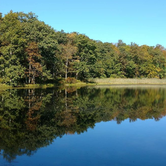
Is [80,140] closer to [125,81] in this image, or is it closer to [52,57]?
[52,57]

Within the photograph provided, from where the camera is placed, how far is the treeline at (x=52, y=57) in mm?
38438

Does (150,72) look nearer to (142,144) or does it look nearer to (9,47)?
(9,47)

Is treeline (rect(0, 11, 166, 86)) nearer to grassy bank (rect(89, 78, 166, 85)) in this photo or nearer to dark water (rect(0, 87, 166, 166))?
grassy bank (rect(89, 78, 166, 85))

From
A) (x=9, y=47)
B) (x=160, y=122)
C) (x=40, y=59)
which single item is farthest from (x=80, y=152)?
(x=40, y=59)

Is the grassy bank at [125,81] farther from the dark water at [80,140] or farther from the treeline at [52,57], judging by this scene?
the dark water at [80,140]

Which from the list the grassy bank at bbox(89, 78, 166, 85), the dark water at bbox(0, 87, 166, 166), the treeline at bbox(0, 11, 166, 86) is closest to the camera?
the dark water at bbox(0, 87, 166, 166)

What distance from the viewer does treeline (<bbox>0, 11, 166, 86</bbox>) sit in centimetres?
3844

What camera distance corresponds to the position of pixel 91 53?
64.0 m

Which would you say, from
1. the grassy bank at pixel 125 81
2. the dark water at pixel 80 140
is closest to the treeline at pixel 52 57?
the grassy bank at pixel 125 81

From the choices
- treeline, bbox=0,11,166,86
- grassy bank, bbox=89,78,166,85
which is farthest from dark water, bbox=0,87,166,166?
grassy bank, bbox=89,78,166,85

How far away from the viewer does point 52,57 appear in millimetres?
47000

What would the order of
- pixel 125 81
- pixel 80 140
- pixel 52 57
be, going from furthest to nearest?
pixel 125 81 → pixel 52 57 → pixel 80 140

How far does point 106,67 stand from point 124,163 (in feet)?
230

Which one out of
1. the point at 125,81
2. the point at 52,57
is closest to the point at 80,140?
the point at 52,57
